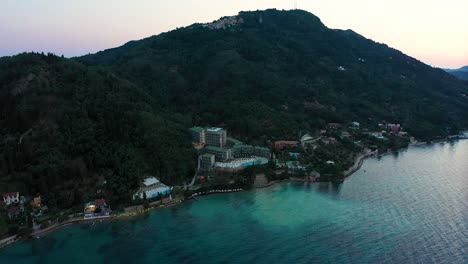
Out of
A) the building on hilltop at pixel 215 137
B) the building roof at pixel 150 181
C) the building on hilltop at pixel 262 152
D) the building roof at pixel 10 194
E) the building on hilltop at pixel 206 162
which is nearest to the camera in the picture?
the building roof at pixel 10 194

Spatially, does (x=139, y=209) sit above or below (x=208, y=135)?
below

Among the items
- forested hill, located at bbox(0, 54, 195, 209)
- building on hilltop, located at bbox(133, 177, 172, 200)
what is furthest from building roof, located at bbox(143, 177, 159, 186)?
forested hill, located at bbox(0, 54, 195, 209)

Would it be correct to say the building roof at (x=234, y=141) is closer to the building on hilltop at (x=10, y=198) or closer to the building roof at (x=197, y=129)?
the building roof at (x=197, y=129)

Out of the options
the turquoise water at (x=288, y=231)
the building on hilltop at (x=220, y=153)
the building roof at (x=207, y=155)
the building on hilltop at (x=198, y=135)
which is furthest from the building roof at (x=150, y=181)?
the building on hilltop at (x=198, y=135)

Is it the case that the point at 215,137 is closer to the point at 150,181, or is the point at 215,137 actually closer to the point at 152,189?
the point at 150,181

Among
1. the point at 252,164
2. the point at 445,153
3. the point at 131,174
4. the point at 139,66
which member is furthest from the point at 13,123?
the point at 445,153

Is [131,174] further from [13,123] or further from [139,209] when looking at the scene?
[13,123]

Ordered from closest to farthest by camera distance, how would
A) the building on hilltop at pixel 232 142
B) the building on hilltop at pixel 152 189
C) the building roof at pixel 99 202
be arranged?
1. the building roof at pixel 99 202
2. the building on hilltop at pixel 152 189
3. the building on hilltop at pixel 232 142

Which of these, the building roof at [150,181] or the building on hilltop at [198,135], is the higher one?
the building on hilltop at [198,135]
